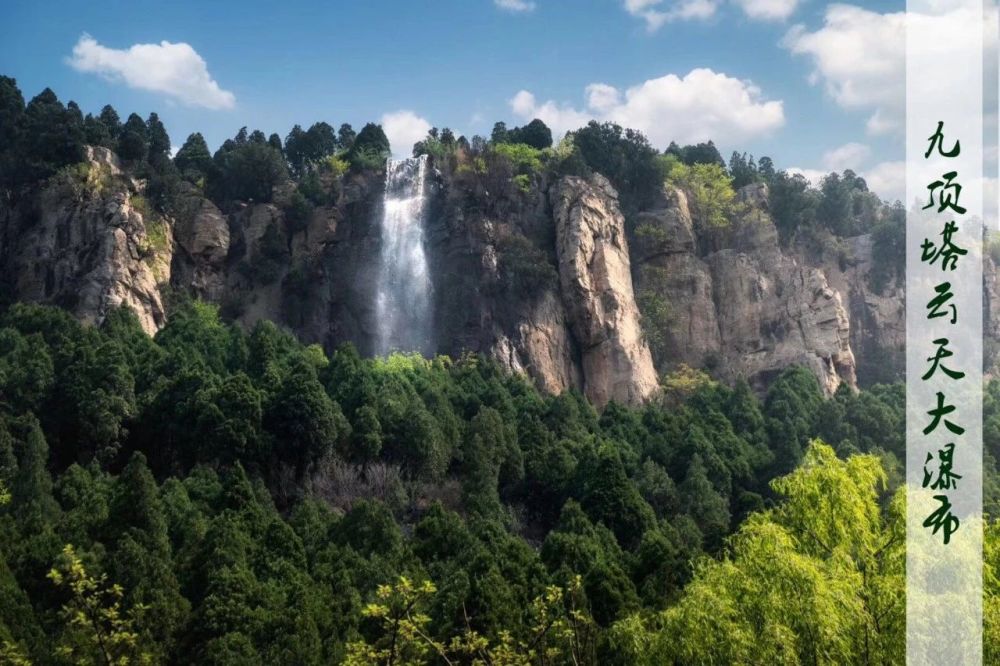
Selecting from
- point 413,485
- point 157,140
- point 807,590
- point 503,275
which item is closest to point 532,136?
point 503,275

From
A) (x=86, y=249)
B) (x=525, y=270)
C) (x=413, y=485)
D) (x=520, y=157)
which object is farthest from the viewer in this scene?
(x=520, y=157)

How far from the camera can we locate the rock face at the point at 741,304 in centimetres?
4691

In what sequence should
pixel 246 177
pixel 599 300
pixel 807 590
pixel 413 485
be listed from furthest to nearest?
pixel 246 177 < pixel 599 300 < pixel 413 485 < pixel 807 590

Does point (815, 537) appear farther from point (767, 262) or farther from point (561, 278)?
point (767, 262)

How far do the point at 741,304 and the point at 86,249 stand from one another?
26.4 meters

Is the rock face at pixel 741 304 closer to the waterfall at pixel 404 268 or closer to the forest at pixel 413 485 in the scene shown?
the forest at pixel 413 485

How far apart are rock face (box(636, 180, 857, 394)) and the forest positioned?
5.36 feet

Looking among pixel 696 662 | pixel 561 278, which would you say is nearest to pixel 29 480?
pixel 696 662

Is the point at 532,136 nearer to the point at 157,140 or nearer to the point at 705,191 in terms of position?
the point at 705,191

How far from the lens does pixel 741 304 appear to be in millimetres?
48406

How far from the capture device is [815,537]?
12219 mm

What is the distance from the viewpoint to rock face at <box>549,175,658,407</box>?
146 ft

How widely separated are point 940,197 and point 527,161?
40427 mm

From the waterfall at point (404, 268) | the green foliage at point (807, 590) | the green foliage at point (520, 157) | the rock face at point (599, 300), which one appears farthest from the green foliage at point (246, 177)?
the green foliage at point (807, 590)
